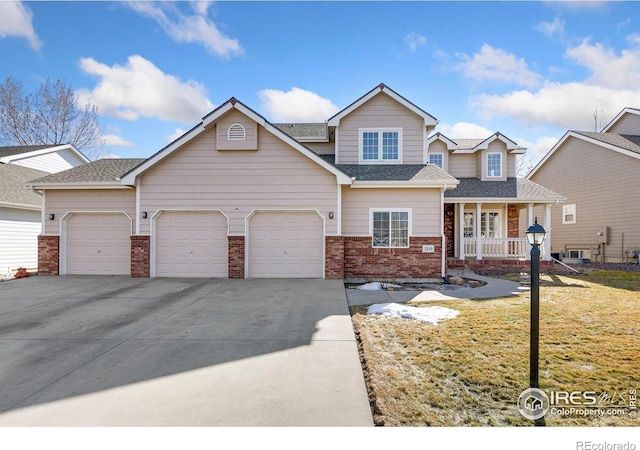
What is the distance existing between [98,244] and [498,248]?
54.7ft

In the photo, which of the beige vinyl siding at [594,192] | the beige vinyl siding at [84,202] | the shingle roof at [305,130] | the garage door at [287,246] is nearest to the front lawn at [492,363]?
the garage door at [287,246]

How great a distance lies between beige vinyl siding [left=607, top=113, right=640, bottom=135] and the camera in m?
19.2

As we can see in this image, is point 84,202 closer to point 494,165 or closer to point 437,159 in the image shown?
point 437,159

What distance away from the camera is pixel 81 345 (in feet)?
17.2

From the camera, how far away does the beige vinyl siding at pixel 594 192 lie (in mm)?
16594

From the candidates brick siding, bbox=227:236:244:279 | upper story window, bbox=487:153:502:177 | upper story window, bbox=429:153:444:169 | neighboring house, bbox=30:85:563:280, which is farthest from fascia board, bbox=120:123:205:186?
upper story window, bbox=487:153:502:177

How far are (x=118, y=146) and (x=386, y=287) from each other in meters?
31.4

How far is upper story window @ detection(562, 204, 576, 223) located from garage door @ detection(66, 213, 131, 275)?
78.3ft

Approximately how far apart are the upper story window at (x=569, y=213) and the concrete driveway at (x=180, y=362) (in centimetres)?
1893

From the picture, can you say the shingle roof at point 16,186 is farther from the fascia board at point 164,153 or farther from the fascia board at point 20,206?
the fascia board at point 164,153

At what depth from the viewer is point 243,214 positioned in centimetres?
1143

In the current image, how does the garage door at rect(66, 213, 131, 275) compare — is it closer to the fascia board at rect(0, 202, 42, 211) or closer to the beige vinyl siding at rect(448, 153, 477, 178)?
the fascia board at rect(0, 202, 42, 211)
